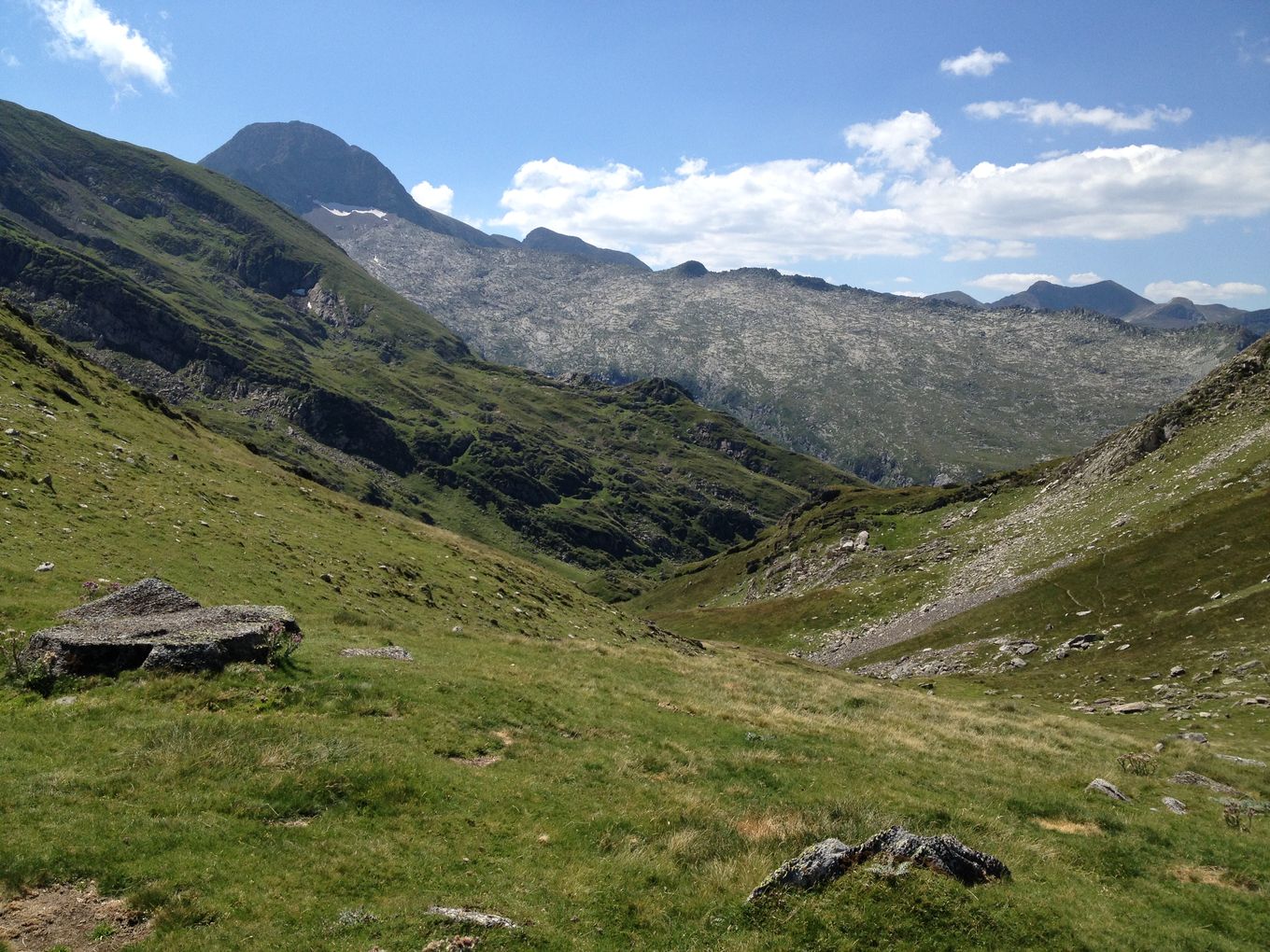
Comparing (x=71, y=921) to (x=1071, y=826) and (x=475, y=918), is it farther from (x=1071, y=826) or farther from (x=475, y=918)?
(x=1071, y=826)

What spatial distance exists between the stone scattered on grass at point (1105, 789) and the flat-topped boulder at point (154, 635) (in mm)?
28726

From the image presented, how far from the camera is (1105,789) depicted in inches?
1046

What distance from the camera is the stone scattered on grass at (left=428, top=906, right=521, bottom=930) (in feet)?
45.7

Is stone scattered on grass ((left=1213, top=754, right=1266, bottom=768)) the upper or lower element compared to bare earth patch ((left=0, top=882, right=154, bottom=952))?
lower

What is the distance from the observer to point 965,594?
86.9 metres

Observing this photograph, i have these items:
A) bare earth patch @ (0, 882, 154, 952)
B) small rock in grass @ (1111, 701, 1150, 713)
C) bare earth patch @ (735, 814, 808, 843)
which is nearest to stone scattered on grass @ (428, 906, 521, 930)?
bare earth patch @ (0, 882, 154, 952)

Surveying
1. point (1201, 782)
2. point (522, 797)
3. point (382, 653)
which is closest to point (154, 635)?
point (382, 653)

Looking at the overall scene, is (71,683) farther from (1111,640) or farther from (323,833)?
(1111,640)

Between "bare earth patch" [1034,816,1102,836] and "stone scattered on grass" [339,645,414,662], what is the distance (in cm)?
2306

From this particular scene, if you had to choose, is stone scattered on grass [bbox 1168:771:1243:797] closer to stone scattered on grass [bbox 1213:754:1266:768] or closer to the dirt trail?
stone scattered on grass [bbox 1213:754:1266:768]

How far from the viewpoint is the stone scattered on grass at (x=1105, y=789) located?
2614cm

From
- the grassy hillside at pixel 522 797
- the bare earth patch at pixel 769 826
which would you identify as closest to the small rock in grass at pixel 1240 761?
the grassy hillside at pixel 522 797

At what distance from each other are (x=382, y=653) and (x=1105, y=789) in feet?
90.1

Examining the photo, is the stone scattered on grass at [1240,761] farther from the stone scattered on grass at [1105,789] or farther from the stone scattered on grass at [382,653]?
the stone scattered on grass at [382,653]
